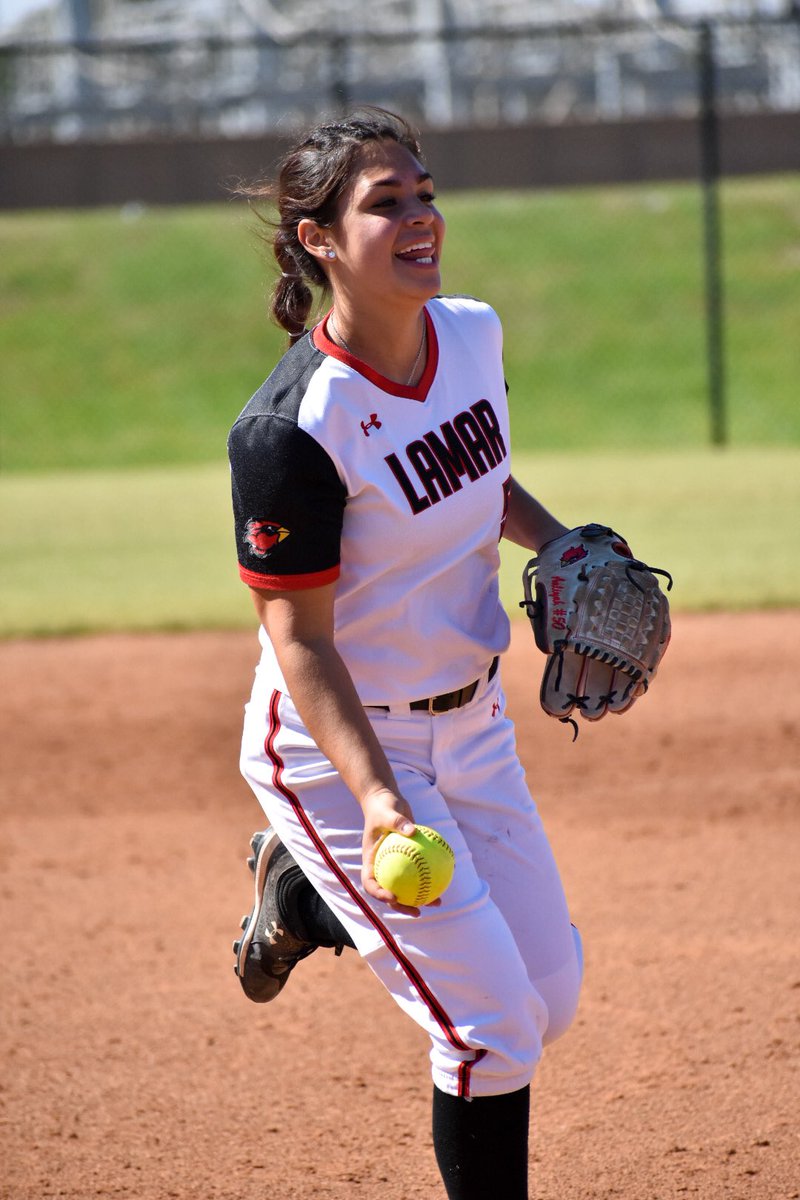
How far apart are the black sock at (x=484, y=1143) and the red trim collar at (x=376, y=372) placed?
1.13m

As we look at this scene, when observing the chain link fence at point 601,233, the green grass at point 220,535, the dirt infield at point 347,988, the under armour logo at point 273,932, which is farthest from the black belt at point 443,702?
the chain link fence at point 601,233

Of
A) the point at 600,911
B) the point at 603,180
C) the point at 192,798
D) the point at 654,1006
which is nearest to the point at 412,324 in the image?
the point at 654,1006

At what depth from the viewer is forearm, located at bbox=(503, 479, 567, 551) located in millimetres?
2768

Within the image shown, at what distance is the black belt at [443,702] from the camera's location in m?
2.37

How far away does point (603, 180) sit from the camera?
65.9 feet

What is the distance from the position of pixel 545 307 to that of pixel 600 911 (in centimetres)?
1493

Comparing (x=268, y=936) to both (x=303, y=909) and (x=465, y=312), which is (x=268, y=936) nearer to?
(x=303, y=909)

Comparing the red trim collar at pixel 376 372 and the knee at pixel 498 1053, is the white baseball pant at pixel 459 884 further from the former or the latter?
the red trim collar at pixel 376 372

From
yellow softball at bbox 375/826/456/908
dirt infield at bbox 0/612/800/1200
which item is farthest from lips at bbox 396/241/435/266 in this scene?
dirt infield at bbox 0/612/800/1200

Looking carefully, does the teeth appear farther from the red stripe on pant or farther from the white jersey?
the red stripe on pant

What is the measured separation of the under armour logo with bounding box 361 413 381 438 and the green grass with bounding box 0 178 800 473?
12461 mm

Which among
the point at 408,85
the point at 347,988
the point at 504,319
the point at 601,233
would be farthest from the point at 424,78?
the point at 347,988

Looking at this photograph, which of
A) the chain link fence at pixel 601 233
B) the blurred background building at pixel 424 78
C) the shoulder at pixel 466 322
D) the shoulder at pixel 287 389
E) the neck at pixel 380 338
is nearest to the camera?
the shoulder at pixel 287 389

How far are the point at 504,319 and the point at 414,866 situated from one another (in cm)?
1636
